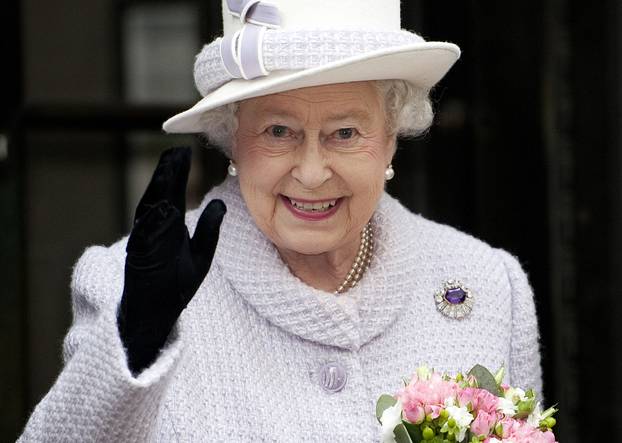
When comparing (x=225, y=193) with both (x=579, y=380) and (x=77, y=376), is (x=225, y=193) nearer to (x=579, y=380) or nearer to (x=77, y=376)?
(x=77, y=376)

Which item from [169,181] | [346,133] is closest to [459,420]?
[169,181]

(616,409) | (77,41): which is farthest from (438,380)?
(77,41)

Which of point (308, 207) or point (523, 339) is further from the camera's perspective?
point (523, 339)

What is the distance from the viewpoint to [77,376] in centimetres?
243

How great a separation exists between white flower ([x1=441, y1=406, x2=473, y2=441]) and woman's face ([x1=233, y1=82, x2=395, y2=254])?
65 cm

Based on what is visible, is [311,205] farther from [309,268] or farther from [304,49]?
[304,49]

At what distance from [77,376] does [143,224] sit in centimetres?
36

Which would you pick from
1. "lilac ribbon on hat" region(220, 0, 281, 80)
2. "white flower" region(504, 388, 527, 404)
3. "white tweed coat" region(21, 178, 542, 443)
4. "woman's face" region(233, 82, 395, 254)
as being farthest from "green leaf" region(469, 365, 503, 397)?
"lilac ribbon on hat" region(220, 0, 281, 80)

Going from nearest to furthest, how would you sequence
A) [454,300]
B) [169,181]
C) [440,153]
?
1. [169,181]
2. [454,300]
3. [440,153]

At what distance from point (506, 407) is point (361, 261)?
2.63ft

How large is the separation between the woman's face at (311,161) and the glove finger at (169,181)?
0.57 meters

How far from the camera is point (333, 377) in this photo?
291cm

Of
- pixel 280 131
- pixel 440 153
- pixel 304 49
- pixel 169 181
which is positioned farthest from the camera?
pixel 440 153

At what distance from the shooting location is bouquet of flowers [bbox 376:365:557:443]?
2.40 metres
